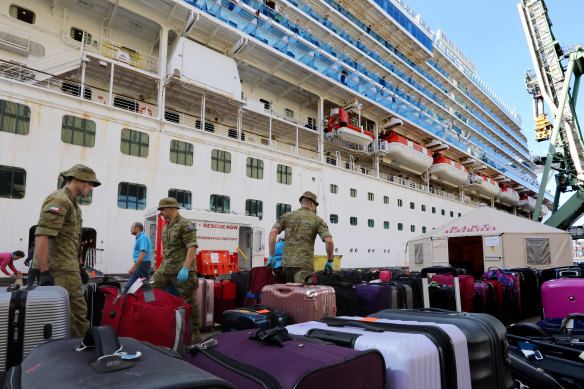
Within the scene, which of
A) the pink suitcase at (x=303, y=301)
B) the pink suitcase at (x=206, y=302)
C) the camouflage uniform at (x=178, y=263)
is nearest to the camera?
the pink suitcase at (x=303, y=301)

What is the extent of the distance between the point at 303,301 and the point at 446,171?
30.3 m

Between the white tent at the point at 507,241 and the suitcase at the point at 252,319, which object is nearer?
the suitcase at the point at 252,319

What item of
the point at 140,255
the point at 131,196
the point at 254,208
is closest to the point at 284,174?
the point at 254,208

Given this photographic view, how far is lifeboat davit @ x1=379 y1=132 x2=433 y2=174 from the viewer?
24859mm

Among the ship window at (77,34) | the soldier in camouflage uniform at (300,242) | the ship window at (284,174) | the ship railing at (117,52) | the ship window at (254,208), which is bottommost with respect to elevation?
the soldier in camouflage uniform at (300,242)

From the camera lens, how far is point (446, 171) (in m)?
29.9

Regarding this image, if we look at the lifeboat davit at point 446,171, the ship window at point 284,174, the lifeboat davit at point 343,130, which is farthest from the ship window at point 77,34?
the lifeboat davit at point 446,171

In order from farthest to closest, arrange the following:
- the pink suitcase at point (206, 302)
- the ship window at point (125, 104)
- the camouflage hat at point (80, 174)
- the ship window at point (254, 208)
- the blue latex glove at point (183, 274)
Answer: the ship window at point (254, 208) → the ship window at point (125, 104) → the pink suitcase at point (206, 302) → the blue latex glove at point (183, 274) → the camouflage hat at point (80, 174)

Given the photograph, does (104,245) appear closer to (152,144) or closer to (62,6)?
(152,144)

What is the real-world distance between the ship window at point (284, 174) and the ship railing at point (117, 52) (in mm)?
7491

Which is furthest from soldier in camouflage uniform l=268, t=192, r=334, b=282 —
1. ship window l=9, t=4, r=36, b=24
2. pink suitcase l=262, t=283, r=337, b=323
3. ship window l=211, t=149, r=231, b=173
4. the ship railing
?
ship window l=9, t=4, r=36, b=24

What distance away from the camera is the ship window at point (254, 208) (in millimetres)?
16469

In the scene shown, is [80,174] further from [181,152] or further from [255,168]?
[255,168]

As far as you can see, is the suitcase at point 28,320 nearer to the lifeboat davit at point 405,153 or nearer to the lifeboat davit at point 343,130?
the lifeboat davit at point 343,130
